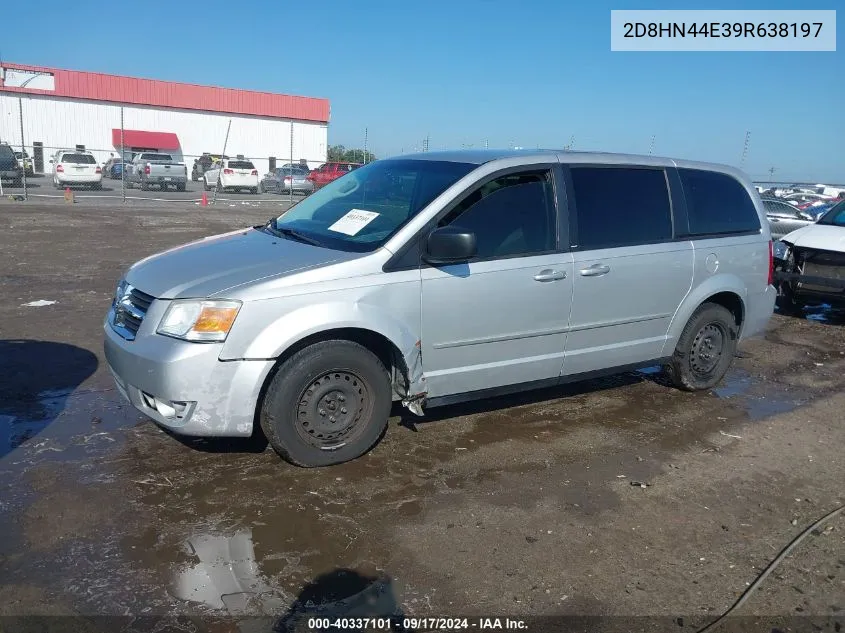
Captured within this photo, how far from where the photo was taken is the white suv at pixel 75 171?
2908 centimetres

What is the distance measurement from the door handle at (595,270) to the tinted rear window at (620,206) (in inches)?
5.8

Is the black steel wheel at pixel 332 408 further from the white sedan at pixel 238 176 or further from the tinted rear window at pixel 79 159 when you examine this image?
the white sedan at pixel 238 176

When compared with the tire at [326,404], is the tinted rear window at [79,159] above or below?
above

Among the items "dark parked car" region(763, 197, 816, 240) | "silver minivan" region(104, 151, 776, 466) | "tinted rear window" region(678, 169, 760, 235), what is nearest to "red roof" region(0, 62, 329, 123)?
"dark parked car" region(763, 197, 816, 240)

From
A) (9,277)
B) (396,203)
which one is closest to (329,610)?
(396,203)

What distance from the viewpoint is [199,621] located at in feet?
9.48

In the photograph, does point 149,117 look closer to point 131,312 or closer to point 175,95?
point 175,95

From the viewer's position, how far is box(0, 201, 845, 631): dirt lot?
10.2 ft

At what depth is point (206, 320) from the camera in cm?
389

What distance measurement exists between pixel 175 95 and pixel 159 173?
57.9 feet

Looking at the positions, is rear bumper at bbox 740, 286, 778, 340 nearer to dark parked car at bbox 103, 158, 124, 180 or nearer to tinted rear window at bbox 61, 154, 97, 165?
tinted rear window at bbox 61, 154, 97, 165

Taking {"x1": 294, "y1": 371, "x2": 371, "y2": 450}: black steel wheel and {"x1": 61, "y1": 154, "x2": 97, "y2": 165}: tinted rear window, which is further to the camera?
{"x1": 61, "y1": 154, "x2": 97, "y2": 165}: tinted rear window

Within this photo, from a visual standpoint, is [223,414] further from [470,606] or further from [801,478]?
[801,478]

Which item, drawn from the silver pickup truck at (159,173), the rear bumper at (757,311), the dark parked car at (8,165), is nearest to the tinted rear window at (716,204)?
the rear bumper at (757,311)
